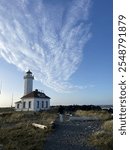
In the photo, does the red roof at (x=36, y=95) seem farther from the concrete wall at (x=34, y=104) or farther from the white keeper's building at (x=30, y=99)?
the concrete wall at (x=34, y=104)

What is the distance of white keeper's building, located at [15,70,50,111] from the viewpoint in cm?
4012

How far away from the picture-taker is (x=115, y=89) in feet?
13.4

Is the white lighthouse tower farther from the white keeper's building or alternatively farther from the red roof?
the red roof

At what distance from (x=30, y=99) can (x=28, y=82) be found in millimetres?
5319

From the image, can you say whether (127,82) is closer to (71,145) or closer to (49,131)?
(71,145)

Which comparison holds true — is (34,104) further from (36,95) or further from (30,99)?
(36,95)

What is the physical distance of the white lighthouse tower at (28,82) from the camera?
44.7 m

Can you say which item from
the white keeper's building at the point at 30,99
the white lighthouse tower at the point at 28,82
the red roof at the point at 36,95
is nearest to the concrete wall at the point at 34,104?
the white keeper's building at the point at 30,99

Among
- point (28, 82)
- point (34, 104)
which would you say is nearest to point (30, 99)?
point (34, 104)

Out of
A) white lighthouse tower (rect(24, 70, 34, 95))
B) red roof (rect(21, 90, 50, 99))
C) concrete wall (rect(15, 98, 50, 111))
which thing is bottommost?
concrete wall (rect(15, 98, 50, 111))

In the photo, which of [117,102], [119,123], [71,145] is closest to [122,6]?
[117,102]

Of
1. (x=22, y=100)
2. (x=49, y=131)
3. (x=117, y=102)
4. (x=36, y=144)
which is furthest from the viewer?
(x=22, y=100)

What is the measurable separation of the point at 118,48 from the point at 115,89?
0.64 metres

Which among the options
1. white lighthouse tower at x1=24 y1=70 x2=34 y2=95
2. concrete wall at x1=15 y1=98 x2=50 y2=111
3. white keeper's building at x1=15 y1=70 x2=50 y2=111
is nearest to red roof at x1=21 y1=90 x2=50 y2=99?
white keeper's building at x1=15 y1=70 x2=50 y2=111
